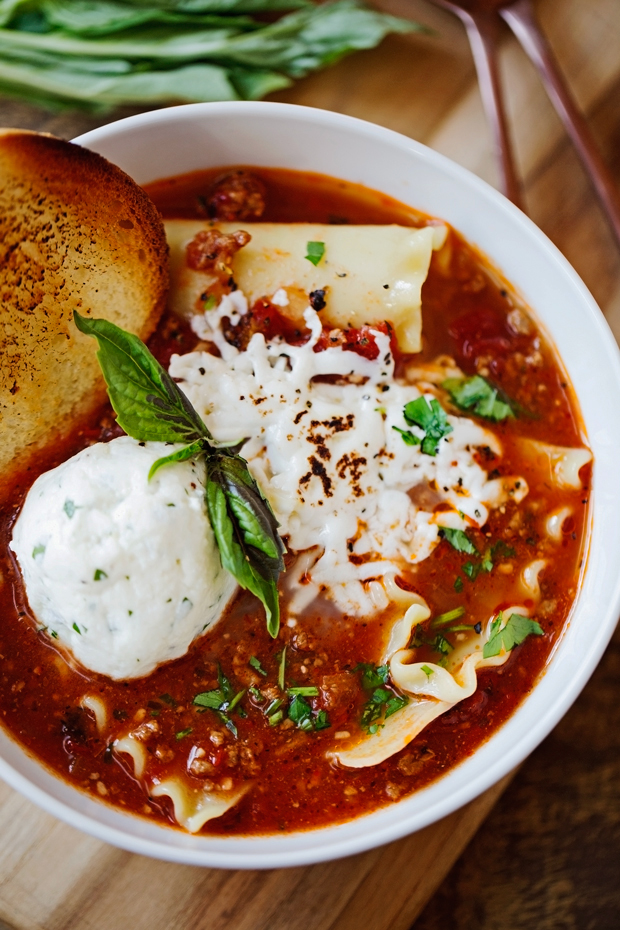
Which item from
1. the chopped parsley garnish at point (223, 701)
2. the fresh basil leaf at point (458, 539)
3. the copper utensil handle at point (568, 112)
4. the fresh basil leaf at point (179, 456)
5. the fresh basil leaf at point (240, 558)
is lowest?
the chopped parsley garnish at point (223, 701)

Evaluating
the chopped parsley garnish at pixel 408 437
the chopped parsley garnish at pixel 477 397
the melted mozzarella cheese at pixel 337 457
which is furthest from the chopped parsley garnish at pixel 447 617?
the chopped parsley garnish at pixel 477 397

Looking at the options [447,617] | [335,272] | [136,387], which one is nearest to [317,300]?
[335,272]

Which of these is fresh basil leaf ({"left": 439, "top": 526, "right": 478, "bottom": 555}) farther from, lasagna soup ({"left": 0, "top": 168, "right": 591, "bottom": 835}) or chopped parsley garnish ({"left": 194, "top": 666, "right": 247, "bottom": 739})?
chopped parsley garnish ({"left": 194, "top": 666, "right": 247, "bottom": 739})

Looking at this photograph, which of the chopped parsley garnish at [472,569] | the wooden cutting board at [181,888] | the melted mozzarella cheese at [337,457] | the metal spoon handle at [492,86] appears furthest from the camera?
the metal spoon handle at [492,86]

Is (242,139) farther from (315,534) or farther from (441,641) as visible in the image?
(441,641)

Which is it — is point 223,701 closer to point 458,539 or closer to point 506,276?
point 458,539

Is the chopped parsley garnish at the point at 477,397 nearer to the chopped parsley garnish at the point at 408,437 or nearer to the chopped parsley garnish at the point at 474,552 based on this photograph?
the chopped parsley garnish at the point at 408,437
